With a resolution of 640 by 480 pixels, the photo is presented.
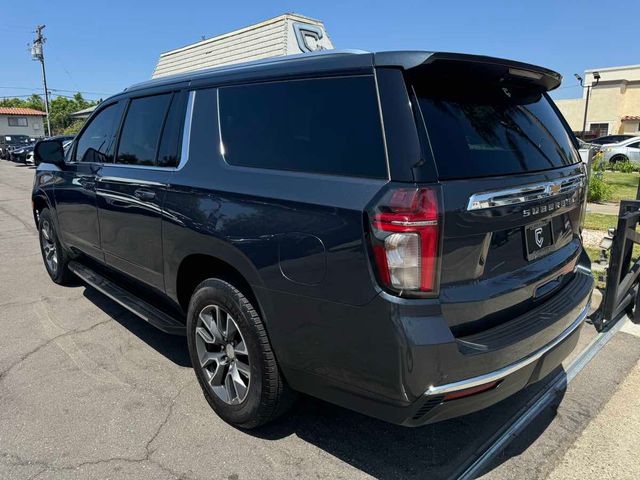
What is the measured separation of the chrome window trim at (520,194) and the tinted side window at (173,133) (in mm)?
1886

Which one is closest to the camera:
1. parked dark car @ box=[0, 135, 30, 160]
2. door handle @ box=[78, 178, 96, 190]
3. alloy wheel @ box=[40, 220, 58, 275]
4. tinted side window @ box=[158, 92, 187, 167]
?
tinted side window @ box=[158, 92, 187, 167]

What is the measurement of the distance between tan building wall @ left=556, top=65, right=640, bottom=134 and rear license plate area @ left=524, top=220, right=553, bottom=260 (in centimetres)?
4692

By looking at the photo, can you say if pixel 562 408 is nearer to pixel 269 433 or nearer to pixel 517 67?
→ pixel 269 433

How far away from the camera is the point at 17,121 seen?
68.9 metres

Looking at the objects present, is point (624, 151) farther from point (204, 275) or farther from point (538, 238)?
point (204, 275)

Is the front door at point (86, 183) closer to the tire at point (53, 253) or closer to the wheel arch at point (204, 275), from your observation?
the tire at point (53, 253)

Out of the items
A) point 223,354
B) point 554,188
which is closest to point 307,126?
point 554,188

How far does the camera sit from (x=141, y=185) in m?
3.38

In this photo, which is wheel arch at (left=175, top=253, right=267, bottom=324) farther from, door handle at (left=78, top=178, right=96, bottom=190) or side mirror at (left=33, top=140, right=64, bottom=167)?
side mirror at (left=33, top=140, right=64, bottom=167)

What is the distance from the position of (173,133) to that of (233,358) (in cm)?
151

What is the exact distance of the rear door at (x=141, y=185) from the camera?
3.25 metres

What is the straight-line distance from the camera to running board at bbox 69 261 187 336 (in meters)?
3.29

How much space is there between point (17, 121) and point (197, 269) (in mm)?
79200

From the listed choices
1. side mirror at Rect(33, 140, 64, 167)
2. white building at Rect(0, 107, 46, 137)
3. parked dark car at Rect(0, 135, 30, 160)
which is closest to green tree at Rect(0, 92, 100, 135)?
white building at Rect(0, 107, 46, 137)
